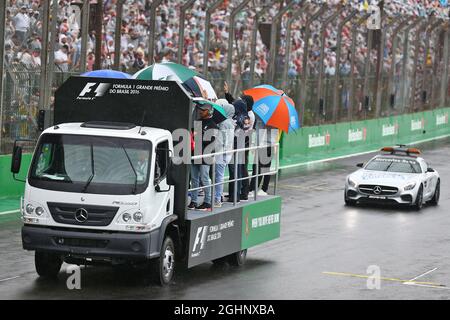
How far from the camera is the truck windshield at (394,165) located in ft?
96.1

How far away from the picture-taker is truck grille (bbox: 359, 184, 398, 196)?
28.0 m

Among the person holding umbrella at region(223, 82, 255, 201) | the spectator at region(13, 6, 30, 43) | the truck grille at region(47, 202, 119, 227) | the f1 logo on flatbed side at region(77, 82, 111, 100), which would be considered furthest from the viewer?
the spectator at region(13, 6, 30, 43)

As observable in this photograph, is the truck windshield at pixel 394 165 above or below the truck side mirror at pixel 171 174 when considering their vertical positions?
below

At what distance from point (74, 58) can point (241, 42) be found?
8.50m

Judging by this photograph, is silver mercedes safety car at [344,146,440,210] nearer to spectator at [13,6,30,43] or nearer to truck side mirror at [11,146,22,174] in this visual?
Answer: spectator at [13,6,30,43]

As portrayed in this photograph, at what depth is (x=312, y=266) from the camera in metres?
18.9

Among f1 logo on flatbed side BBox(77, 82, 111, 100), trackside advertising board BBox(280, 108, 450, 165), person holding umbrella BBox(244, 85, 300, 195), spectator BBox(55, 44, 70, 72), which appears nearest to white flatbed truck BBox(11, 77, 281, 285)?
f1 logo on flatbed side BBox(77, 82, 111, 100)

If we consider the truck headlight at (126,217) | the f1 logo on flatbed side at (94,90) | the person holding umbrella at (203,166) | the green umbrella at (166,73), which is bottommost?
the truck headlight at (126,217)

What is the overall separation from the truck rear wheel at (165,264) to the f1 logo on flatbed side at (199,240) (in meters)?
0.42

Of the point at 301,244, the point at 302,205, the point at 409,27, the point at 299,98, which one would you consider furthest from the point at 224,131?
the point at 409,27

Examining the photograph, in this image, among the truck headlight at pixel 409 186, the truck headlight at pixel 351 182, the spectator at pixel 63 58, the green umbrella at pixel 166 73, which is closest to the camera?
the green umbrella at pixel 166 73

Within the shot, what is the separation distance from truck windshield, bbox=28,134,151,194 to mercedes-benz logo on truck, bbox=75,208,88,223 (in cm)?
27

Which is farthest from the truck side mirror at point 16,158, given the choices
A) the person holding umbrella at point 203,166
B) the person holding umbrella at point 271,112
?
the person holding umbrella at point 271,112

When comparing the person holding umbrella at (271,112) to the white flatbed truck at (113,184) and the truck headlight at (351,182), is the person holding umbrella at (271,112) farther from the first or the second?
the truck headlight at (351,182)
